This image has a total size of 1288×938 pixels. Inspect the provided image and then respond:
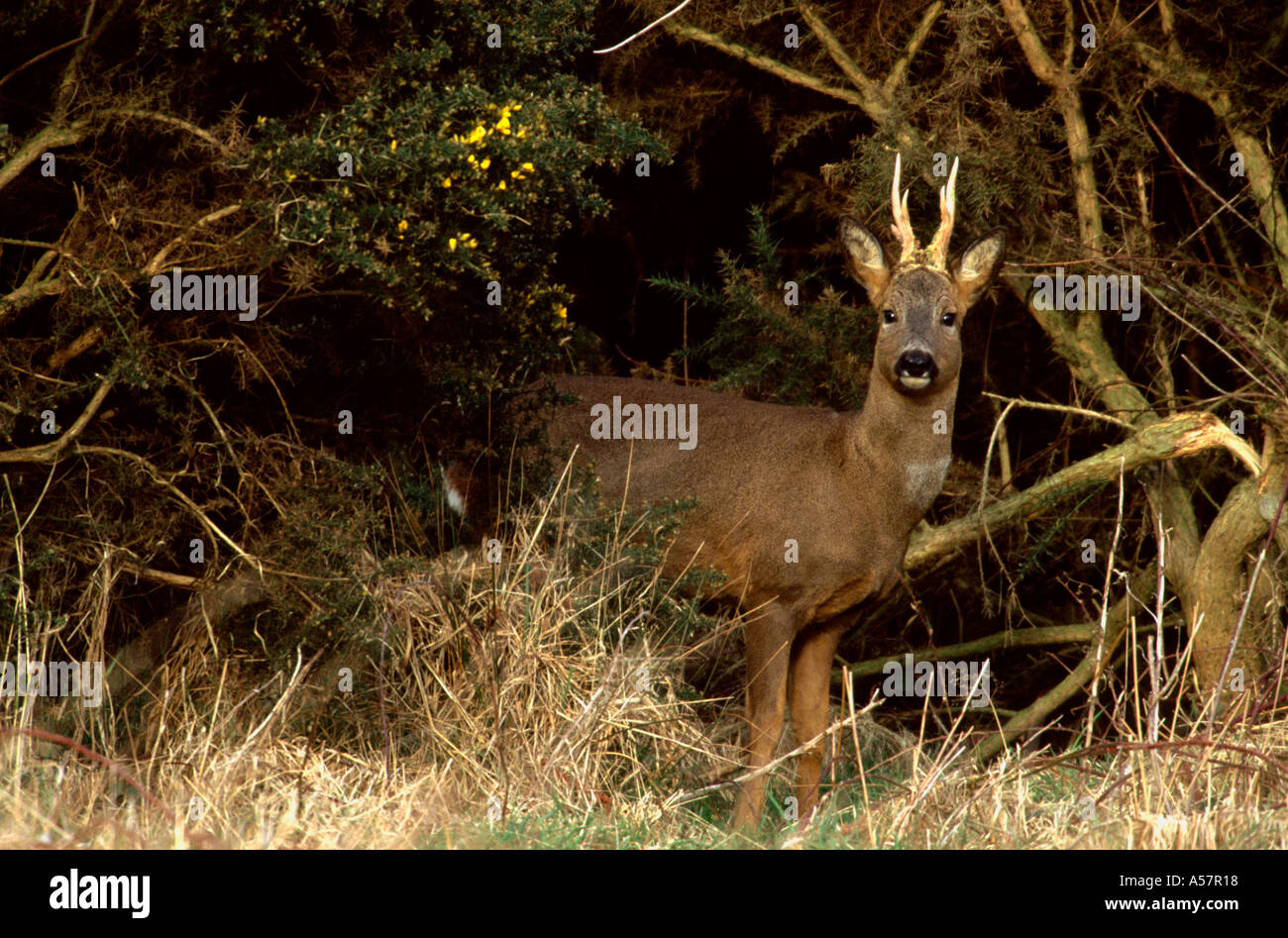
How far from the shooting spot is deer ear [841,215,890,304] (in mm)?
7277

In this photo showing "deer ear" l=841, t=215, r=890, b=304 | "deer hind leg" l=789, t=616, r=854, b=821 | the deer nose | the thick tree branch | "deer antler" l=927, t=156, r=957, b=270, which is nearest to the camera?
the deer nose

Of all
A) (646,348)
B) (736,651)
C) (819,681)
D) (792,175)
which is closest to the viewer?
(819,681)

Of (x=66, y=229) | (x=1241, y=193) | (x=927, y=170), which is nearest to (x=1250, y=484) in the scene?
(x=1241, y=193)

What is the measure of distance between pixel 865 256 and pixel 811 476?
1064 millimetres

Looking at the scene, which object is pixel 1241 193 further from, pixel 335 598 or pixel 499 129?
pixel 335 598

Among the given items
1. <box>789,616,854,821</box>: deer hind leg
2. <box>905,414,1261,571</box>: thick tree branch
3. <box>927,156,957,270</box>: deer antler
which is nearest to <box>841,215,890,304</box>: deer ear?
<box>927,156,957,270</box>: deer antler

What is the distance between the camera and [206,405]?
6188 mm

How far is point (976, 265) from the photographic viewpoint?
7.12 meters

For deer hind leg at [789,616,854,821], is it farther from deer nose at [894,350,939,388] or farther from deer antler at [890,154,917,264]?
deer antler at [890,154,917,264]

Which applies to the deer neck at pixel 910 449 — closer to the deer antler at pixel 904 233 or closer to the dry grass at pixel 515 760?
the deer antler at pixel 904 233

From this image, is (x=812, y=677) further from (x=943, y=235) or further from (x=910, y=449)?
(x=943, y=235)

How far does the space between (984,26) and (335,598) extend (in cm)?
476

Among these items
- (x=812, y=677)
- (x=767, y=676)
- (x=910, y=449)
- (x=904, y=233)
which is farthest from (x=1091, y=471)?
(x=767, y=676)

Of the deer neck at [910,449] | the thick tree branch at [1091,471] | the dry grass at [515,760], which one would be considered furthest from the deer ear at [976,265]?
the dry grass at [515,760]
